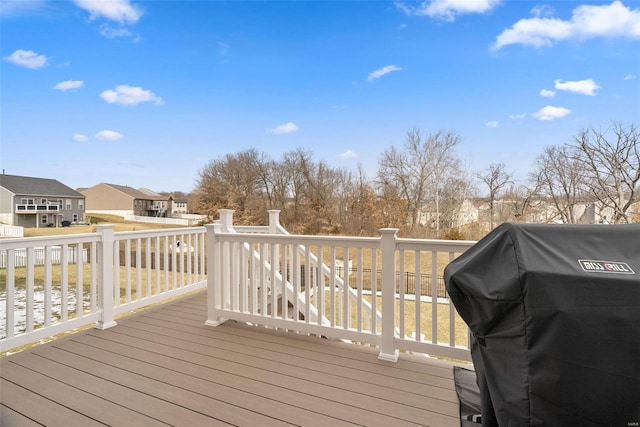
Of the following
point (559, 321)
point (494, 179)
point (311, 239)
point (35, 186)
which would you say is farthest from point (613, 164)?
point (35, 186)

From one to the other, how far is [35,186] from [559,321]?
500 centimetres

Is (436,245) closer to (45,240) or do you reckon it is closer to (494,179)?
(45,240)

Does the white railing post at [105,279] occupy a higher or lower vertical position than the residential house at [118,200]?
lower

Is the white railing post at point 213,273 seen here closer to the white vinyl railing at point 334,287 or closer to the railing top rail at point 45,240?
the white vinyl railing at point 334,287

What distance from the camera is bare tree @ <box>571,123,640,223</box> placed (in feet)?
21.6

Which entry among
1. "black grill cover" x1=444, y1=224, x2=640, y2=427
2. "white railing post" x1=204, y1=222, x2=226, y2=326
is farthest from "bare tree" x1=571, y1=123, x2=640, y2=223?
"white railing post" x1=204, y1=222, x2=226, y2=326

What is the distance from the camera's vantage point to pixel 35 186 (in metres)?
3.85

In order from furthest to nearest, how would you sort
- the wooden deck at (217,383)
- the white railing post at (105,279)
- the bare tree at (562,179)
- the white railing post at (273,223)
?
the bare tree at (562,179) < the white railing post at (273,223) < the white railing post at (105,279) < the wooden deck at (217,383)

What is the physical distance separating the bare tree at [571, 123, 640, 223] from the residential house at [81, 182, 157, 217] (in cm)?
868

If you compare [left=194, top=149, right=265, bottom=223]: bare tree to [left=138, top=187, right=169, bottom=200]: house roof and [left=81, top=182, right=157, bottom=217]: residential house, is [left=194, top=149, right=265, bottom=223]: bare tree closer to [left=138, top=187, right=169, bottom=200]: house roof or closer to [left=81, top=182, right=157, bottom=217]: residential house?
[left=138, top=187, right=169, bottom=200]: house roof

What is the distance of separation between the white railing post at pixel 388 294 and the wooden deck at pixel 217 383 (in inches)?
3.7

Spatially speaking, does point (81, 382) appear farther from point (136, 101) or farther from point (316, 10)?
point (316, 10)

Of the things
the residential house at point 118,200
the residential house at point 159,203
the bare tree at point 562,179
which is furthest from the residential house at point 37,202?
the bare tree at point 562,179

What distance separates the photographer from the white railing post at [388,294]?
2.43 metres
